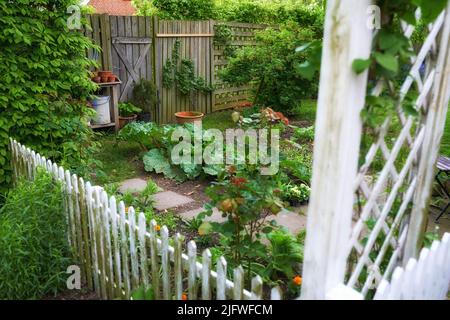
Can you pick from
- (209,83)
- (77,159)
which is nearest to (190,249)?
(77,159)

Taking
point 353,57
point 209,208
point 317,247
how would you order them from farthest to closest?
point 209,208 < point 317,247 < point 353,57

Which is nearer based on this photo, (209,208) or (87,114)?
(209,208)

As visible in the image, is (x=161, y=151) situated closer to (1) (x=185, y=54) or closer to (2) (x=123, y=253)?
(2) (x=123, y=253)

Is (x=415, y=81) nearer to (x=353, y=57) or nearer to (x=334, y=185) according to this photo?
(x=353, y=57)

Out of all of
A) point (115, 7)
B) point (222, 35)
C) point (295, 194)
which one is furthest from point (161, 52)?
point (115, 7)

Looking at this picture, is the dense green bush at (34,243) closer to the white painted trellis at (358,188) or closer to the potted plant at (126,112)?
the white painted trellis at (358,188)

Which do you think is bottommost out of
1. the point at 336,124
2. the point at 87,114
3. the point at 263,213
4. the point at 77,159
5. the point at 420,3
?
the point at 263,213

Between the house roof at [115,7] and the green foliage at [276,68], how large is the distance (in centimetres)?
1318

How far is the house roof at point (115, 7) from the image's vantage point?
20.2 metres

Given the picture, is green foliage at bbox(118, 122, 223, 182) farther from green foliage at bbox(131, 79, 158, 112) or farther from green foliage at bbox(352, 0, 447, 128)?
green foliage at bbox(352, 0, 447, 128)

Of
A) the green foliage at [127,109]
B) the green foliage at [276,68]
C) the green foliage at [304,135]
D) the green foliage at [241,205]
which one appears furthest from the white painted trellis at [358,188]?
the green foliage at [276,68]

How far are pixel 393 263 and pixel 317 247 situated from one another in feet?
2.10

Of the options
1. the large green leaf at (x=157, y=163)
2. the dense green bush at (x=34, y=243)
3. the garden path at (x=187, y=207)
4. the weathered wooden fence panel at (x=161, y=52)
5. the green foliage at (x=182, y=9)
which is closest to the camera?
the dense green bush at (x=34, y=243)

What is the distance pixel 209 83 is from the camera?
9656mm
